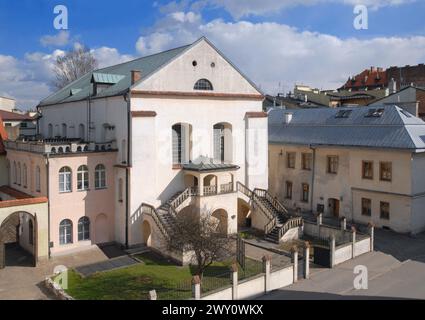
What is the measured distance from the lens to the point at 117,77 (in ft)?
105

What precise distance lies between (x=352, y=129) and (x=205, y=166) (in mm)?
13599

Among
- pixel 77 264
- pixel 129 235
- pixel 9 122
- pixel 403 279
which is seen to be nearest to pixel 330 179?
pixel 403 279

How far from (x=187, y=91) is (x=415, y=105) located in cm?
1927

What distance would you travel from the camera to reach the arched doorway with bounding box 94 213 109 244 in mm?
28547

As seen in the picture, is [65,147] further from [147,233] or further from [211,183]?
[211,183]

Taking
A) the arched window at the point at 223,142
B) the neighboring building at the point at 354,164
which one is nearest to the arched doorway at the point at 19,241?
the arched window at the point at 223,142

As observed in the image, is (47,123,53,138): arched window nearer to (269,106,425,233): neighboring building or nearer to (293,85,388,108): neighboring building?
(269,106,425,233): neighboring building

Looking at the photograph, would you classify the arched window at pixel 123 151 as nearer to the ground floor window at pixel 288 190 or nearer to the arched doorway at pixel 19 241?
the arched doorway at pixel 19 241

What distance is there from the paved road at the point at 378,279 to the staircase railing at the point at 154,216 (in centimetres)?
773

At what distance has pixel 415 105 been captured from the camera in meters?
35.0

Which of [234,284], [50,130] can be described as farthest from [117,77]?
[234,284]

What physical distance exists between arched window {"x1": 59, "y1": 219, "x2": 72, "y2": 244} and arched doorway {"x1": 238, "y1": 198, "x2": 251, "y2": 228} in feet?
41.5

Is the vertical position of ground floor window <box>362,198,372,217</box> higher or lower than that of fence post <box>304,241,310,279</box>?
higher

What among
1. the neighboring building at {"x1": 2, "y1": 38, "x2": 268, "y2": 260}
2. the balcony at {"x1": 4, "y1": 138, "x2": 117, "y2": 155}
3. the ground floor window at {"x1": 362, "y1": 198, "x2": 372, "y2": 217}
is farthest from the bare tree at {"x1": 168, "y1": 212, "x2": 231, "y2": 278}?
the ground floor window at {"x1": 362, "y1": 198, "x2": 372, "y2": 217}
